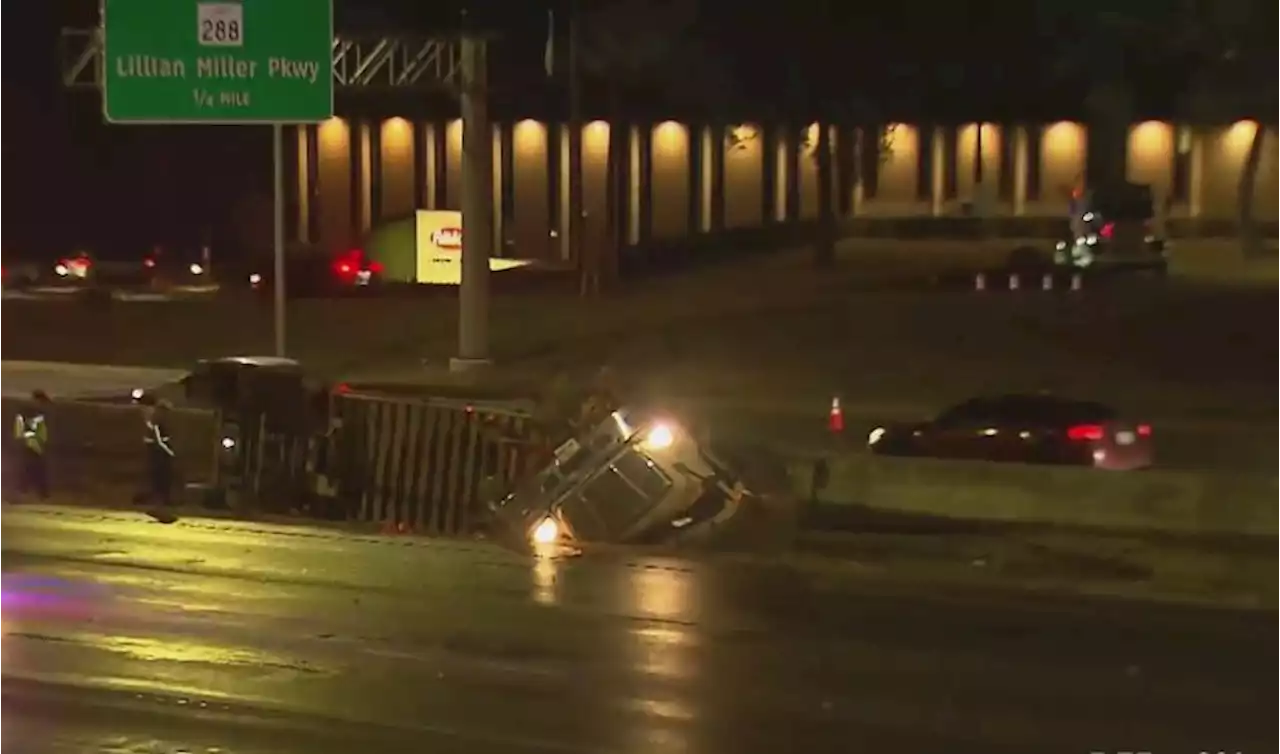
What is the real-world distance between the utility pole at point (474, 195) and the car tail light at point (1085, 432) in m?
15.7

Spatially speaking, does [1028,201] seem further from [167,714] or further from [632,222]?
[167,714]

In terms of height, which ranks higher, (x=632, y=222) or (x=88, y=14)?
(x=88, y=14)

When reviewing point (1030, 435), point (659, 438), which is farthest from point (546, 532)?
point (1030, 435)

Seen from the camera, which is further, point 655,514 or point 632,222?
point 632,222

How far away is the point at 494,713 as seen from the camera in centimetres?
1182

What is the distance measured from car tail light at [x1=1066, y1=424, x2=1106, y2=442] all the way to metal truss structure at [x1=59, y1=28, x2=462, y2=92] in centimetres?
1645

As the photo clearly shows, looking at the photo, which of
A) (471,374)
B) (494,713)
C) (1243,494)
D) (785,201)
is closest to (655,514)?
(1243,494)

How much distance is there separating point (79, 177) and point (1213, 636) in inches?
2598

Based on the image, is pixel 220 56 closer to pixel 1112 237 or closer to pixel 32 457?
pixel 32 457

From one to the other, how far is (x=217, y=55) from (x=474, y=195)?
10561mm

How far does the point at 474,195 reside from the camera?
38969 millimetres

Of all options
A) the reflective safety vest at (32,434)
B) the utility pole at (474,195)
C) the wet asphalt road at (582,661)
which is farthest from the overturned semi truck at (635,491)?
the utility pole at (474,195)

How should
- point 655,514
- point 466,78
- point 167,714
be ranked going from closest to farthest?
point 167,714 → point 655,514 → point 466,78

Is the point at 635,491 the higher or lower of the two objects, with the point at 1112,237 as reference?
lower
